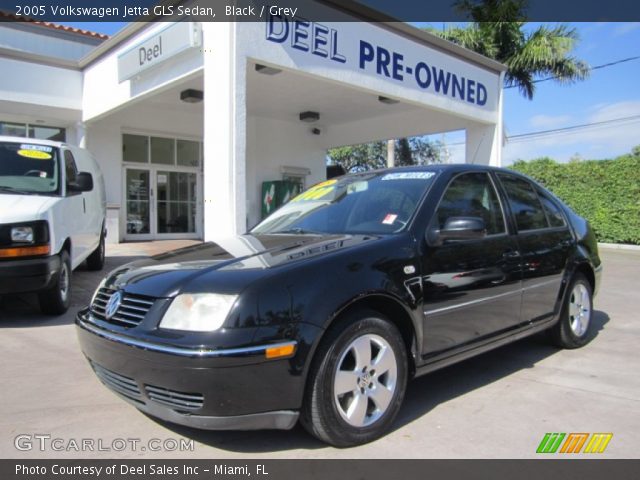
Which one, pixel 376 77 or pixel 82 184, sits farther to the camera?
pixel 376 77

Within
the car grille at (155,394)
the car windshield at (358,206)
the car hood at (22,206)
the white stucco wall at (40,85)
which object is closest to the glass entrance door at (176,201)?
the white stucco wall at (40,85)

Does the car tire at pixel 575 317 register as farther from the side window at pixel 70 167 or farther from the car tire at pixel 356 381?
the side window at pixel 70 167

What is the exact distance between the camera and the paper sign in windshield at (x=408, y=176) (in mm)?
3855

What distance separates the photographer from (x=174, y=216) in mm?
14805

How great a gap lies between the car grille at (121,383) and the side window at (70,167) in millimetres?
4287

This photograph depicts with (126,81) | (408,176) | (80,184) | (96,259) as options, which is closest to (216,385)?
(408,176)

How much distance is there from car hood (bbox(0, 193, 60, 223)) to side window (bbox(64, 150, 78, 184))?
784 mm

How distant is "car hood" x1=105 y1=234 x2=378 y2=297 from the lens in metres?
→ 2.76

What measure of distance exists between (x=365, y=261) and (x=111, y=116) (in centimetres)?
1182

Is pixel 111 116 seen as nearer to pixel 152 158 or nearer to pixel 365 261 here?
pixel 152 158

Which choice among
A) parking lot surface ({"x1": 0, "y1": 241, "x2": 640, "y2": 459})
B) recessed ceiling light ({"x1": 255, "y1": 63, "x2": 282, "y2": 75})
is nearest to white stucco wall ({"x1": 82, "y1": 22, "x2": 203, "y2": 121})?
recessed ceiling light ({"x1": 255, "y1": 63, "x2": 282, "y2": 75})

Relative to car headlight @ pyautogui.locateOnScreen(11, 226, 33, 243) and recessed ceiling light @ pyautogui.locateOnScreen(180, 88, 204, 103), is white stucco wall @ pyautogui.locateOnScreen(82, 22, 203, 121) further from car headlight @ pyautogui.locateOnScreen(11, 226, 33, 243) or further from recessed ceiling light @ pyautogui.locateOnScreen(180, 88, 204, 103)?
car headlight @ pyautogui.locateOnScreen(11, 226, 33, 243)

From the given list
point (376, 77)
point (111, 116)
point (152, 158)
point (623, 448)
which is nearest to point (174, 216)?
point (152, 158)

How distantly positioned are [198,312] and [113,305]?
0.68 metres
